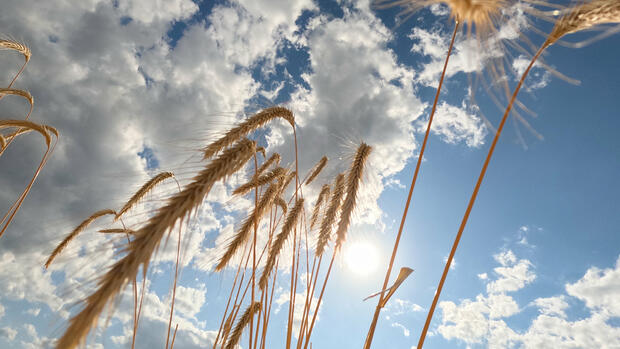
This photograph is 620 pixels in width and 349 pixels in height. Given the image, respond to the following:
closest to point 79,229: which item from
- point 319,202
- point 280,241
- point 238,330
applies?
point 238,330

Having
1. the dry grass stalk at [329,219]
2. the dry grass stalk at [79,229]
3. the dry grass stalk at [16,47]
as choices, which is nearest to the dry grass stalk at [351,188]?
the dry grass stalk at [329,219]

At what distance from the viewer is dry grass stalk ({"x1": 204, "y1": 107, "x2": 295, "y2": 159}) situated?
2129mm

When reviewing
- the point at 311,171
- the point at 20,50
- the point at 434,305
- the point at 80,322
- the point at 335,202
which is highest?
the point at 20,50

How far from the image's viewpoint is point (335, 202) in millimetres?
3088

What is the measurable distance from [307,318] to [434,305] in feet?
4.72

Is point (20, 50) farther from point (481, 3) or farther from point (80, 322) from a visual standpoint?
point (481, 3)

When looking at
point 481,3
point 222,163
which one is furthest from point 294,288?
point 481,3

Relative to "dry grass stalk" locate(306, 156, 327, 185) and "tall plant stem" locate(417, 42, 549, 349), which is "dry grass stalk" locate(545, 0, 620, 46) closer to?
"tall plant stem" locate(417, 42, 549, 349)

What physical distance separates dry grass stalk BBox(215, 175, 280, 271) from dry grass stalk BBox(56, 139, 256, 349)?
1.58 m

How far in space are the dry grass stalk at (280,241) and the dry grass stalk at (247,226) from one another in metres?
0.34

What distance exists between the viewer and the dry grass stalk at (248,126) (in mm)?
2129

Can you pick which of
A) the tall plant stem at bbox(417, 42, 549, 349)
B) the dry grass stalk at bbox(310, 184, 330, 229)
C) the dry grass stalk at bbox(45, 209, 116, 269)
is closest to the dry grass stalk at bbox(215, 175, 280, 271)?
the dry grass stalk at bbox(310, 184, 330, 229)

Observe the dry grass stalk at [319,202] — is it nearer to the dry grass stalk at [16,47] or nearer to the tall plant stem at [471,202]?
the tall plant stem at [471,202]

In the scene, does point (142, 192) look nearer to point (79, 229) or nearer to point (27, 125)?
point (27, 125)
